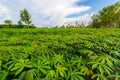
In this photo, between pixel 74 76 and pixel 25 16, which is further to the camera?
pixel 25 16

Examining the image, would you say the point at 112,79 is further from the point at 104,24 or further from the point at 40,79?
the point at 104,24

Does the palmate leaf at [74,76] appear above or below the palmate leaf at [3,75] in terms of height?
below

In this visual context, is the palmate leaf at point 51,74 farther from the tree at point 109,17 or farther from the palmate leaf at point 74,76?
the tree at point 109,17

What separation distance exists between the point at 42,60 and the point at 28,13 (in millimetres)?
36144

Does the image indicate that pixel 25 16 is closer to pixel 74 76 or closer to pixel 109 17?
pixel 109 17

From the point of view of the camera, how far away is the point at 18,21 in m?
37.5

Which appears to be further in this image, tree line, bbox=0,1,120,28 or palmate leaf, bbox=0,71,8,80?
tree line, bbox=0,1,120,28

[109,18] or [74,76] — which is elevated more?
[74,76]

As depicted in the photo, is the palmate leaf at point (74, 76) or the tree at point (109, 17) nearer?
the palmate leaf at point (74, 76)

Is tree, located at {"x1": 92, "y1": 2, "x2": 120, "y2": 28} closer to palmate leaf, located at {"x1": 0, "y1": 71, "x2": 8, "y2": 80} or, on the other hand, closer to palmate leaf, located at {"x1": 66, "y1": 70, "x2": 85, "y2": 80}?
palmate leaf, located at {"x1": 66, "y1": 70, "x2": 85, "y2": 80}

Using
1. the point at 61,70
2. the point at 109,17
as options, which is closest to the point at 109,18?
the point at 109,17

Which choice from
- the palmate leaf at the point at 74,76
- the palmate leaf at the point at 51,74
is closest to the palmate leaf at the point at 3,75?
the palmate leaf at the point at 51,74

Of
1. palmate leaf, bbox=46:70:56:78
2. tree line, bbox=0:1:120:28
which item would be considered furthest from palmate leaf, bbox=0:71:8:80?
tree line, bbox=0:1:120:28

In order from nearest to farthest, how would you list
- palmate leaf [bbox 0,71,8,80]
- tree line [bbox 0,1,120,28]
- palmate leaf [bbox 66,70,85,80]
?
palmate leaf [bbox 0,71,8,80] < palmate leaf [bbox 66,70,85,80] < tree line [bbox 0,1,120,28]
